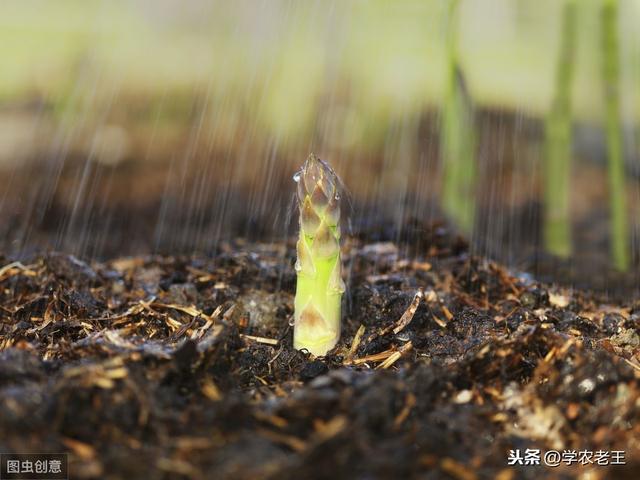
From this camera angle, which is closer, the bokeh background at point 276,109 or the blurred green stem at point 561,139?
the blurred green stem at point 561,139

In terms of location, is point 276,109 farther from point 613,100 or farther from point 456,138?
point 613,100

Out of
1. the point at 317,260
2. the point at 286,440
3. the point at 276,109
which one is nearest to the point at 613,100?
the point at 317,260

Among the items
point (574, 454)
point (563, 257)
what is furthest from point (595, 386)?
point (563, 257)

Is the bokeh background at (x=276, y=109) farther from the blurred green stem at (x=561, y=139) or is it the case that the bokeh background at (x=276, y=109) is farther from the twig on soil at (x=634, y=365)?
the twig on soil at (x=634, y=365)

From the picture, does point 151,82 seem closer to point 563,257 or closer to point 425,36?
point 425,36

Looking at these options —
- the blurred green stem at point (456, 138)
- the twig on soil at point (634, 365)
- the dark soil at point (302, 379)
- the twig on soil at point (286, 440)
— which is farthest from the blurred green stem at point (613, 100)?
the twig on soil at point (286, 440)

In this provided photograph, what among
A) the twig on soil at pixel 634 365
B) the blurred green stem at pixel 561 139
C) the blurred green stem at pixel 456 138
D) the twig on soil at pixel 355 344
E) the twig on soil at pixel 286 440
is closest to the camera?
the twig on soil at pixel 286 440

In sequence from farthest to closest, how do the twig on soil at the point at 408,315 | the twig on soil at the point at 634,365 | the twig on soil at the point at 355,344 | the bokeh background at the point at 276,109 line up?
the bokeh background at the point at 276,109 → the twig on soil at the point at 408,315 → the twig on soil at the point at 355,344 → the twig on soil at the point at 634,365
